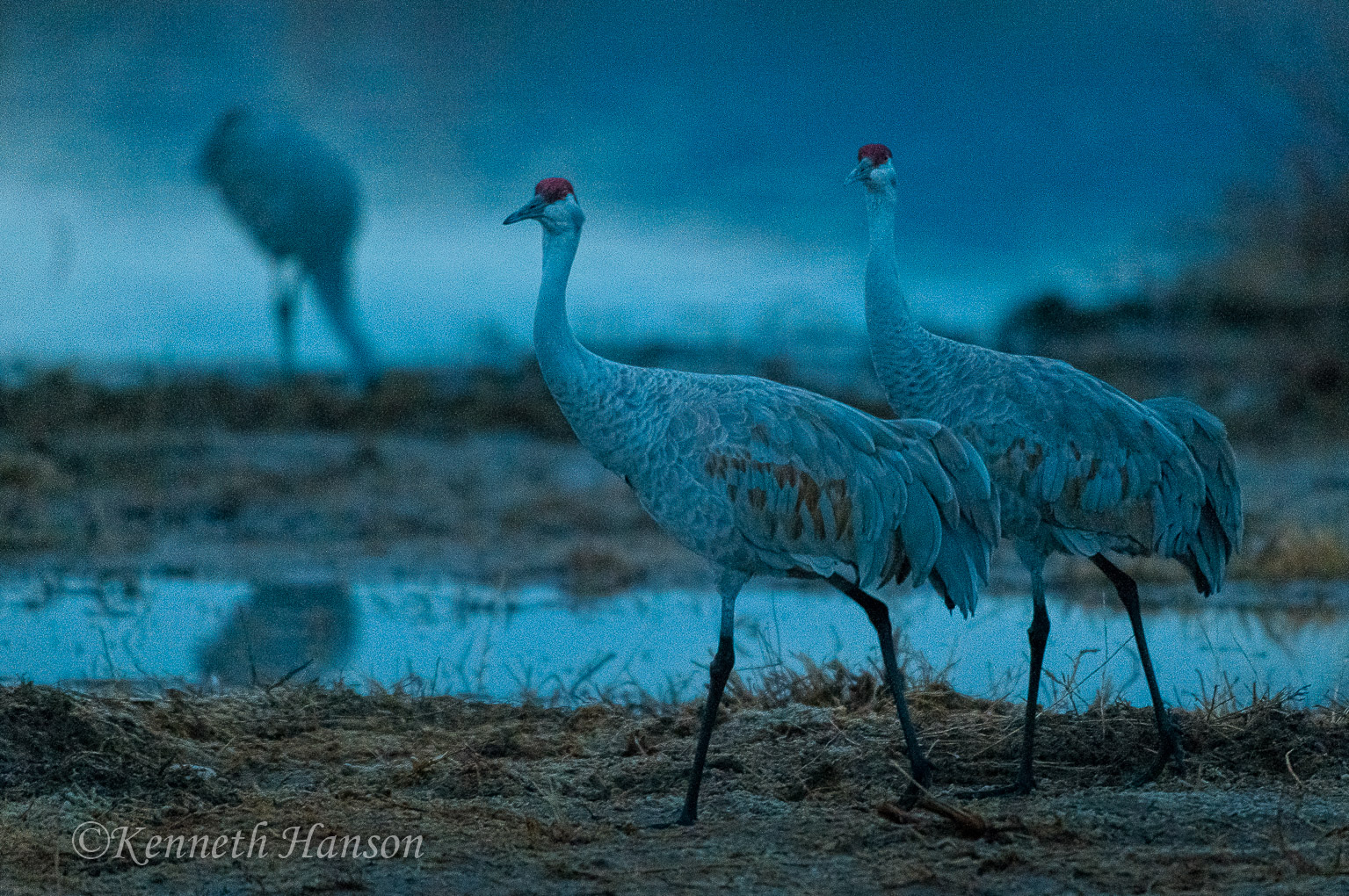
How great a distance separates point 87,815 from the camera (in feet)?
15.9

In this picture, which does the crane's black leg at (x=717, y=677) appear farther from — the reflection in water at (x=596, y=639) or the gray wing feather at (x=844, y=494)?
the reflection in water at (x=596, y=639)

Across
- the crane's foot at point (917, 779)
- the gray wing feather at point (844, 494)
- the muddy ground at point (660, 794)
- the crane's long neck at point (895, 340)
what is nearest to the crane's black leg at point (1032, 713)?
the muddy ground at point (660, 794)

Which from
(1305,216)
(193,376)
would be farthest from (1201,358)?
(193,376)

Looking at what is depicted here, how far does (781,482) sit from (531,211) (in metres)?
1.16

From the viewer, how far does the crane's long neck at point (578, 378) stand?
5098mm

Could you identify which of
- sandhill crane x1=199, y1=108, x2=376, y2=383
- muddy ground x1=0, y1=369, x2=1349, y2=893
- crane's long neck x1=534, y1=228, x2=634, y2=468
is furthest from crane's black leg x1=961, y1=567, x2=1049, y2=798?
sandhill crane x1=199, y1=108, x2=376, y2=383

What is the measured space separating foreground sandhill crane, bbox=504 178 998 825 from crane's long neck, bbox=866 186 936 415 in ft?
1.78

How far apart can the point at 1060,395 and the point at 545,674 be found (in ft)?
8.93

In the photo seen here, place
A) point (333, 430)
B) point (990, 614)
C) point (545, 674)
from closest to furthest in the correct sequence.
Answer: point (545, 674) → point (990, 614) → point (333, 430)

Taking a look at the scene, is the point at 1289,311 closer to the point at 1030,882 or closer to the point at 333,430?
the point at 333,430

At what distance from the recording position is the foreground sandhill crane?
4.93 meters

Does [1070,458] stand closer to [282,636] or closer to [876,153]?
[876,153]

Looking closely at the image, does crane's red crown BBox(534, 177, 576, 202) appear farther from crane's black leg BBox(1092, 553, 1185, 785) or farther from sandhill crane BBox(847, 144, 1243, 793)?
crane's black leg BBox(1092, 553, 1185, 785)

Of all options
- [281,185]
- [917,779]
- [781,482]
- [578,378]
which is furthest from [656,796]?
[281,185]
